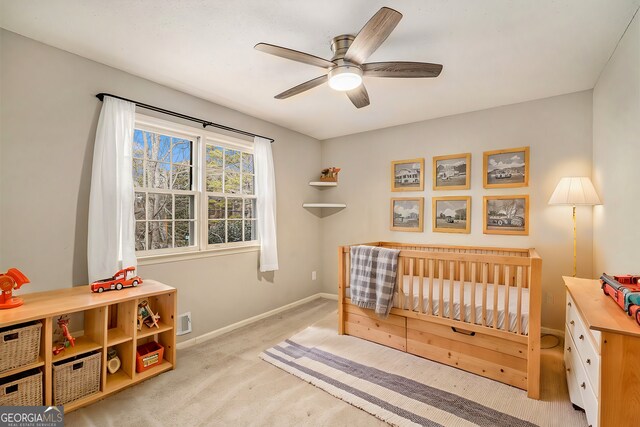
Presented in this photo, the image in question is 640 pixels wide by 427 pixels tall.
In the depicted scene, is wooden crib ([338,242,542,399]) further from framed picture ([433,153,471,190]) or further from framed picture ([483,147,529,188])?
framed picture ([433,153,471,190])

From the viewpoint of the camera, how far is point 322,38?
1.95 meters

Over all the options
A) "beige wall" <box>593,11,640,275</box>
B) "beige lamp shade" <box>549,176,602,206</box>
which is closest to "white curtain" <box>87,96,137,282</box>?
"beige wall" <box>593,11,640,275</box>

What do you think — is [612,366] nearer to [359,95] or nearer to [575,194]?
[575,194]

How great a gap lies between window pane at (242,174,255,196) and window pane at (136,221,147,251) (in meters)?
1.15

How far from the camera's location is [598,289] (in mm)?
1772

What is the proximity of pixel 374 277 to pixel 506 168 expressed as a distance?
190 centimetres

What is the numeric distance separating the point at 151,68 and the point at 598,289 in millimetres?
3528

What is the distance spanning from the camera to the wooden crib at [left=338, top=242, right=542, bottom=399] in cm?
207

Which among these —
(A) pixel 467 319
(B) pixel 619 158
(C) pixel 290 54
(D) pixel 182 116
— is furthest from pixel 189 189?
(B) pixel 619 158

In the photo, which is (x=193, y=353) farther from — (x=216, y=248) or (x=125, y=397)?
(x=216, y=248)

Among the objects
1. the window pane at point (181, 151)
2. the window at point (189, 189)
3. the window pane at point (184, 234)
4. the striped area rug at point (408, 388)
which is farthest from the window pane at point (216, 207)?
the striped area rug at point (408, 388)

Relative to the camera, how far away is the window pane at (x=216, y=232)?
10.2 ft

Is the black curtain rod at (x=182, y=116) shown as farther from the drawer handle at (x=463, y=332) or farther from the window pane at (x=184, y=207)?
the drawer handle at (x=463, y=332)

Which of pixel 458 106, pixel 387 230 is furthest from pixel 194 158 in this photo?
pixel 458 106
